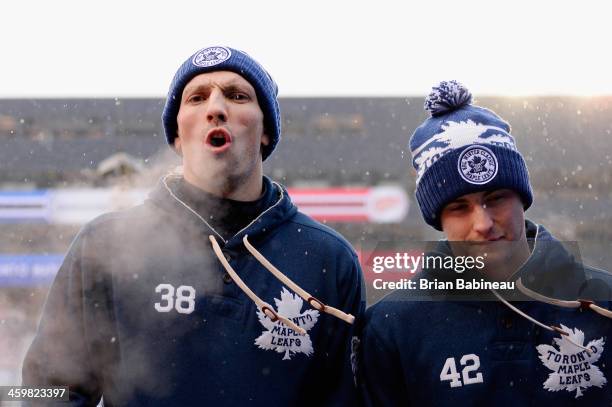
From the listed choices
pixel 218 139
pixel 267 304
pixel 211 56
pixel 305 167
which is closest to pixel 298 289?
pixel 267 304

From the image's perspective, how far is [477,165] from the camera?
5.31 ft

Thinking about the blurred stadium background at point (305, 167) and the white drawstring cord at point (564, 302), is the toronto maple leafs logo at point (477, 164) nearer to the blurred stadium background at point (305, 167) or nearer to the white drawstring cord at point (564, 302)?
the white drawstring cord at point (564, 302)

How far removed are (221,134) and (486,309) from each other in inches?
29.9

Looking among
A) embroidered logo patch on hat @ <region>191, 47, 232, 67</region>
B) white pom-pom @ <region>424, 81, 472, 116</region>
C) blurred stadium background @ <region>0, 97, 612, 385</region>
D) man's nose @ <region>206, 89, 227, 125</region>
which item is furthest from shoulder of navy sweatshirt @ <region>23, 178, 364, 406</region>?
blurred stadium background @ <region>0, 97, 612, 385</region>

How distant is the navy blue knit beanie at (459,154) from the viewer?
63.4 inches

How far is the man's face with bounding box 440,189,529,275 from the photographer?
1548 millimetres

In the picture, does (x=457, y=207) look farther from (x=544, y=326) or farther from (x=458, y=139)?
(x=544, y=326)

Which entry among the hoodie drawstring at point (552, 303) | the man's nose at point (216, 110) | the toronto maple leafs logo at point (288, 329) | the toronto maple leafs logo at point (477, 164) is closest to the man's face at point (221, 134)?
the man's nose at point (216, 110)

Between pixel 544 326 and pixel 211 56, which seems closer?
pixel 544 326

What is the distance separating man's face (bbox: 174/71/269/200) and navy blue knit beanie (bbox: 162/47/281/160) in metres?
0.02

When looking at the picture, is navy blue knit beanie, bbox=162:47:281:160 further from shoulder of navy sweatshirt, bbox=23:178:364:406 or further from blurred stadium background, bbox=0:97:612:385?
blurred stadium background, bbox=0:97:612:385

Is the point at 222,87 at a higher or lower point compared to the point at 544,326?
higher

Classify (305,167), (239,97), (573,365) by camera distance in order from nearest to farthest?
(573,365) < (239,97) < (305,167)

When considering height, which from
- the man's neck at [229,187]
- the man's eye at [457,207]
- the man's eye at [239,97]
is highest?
the man's eye at [239,97]
